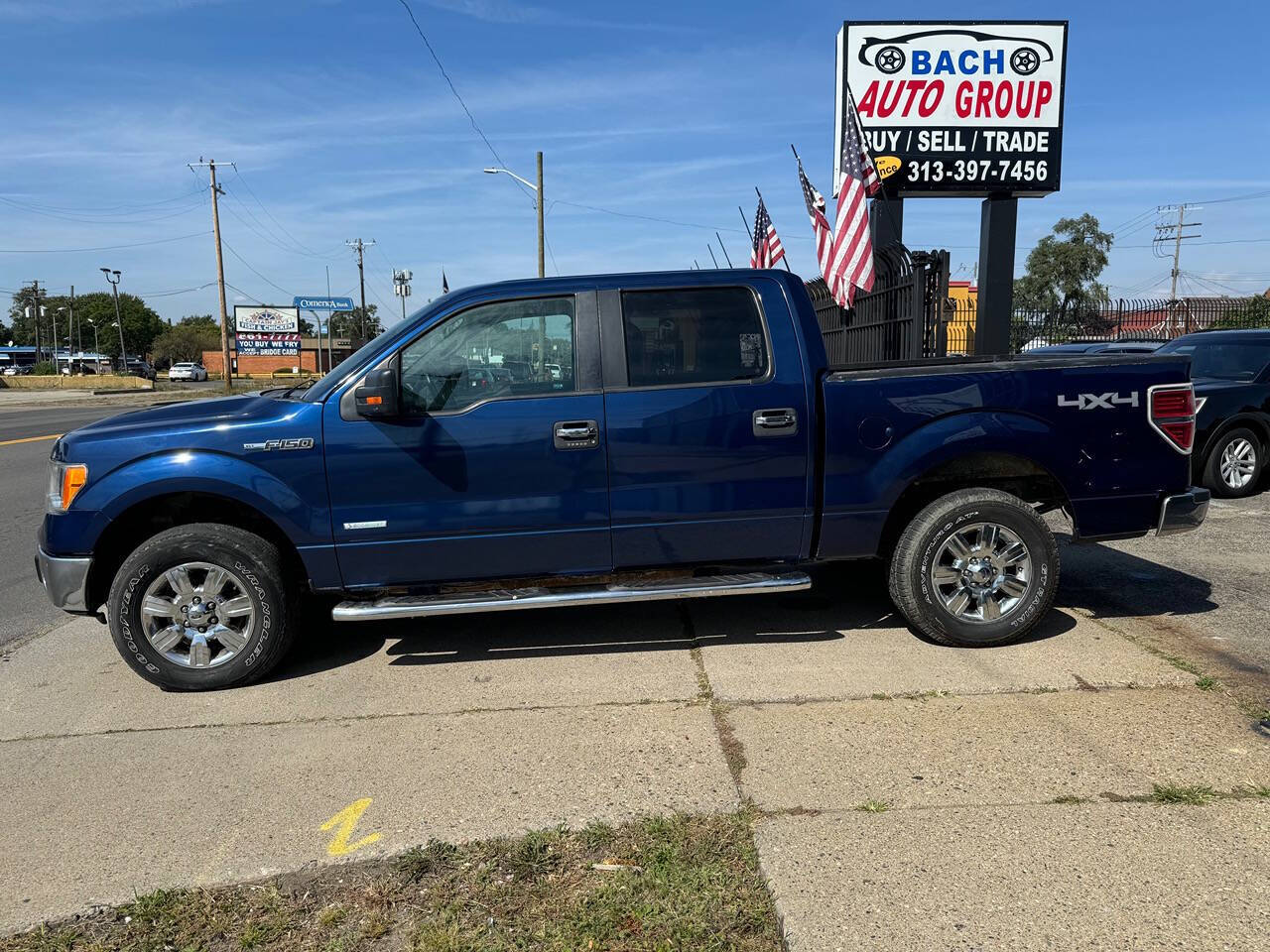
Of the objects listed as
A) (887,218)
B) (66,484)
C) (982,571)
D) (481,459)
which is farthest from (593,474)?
(887,218)

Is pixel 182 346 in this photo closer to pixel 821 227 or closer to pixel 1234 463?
pixel 821 227

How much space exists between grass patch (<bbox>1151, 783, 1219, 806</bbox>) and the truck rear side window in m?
2.51

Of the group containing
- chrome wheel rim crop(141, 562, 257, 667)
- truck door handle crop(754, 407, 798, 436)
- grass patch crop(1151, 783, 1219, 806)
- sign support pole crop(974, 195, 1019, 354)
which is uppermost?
sign support pole crop(974, 195, 1019, 354)

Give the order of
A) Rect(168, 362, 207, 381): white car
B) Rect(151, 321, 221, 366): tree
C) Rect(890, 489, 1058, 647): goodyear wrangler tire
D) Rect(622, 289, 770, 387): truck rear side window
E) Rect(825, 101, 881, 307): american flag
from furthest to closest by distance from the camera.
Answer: Rect(151, 321, 221, 366): tree, Rect(168, 362, 207, 381): white car, Rect(825, 101, 881, 307): american flag, Rect(890, 489, 1058, 647): goodyear wrangler tire, Rect(622, 289, 770, 387): truck rear side window

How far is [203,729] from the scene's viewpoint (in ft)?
13.7

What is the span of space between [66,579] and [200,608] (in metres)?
0.66

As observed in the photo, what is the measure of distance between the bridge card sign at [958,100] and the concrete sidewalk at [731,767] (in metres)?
8.39

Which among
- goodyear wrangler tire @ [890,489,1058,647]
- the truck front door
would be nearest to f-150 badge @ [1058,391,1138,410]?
goodyear wrangler tire @ [890,489,1058,647]

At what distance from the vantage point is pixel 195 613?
4590mm

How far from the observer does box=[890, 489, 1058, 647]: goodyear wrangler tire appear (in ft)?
15.9

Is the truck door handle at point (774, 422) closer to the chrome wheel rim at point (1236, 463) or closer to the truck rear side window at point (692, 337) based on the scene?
the truck rear side window at point (692, 337)

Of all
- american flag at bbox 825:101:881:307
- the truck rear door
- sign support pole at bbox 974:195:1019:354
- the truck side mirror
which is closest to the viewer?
the truck side mirror

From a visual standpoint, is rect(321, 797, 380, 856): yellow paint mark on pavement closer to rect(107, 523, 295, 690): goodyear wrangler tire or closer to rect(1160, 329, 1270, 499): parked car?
rect(107, 523, 295, 690): goodyear wrangler tire

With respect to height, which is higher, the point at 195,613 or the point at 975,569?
the point at 975,569
